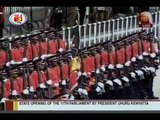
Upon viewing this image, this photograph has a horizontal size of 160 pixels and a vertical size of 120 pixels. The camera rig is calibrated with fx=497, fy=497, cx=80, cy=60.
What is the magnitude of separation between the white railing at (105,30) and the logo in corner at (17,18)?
13.2 inches

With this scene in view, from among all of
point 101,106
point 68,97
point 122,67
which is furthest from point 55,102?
point 122,67

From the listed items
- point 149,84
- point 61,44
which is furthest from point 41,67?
point 149,84

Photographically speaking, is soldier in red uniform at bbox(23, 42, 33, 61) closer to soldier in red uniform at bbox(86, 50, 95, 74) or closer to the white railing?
the white railing

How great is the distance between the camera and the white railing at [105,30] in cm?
392

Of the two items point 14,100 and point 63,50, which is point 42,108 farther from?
point 63,50

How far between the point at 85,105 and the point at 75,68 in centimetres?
30

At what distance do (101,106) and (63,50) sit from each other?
534 mm

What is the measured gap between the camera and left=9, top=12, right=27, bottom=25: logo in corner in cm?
382

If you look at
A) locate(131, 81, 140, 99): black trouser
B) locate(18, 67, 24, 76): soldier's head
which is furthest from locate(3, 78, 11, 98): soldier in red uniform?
locate(131, 81, 140, 99): black trouser

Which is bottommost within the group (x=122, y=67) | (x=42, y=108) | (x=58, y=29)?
(x=42, y=108)

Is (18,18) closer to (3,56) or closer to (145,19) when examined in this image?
(3,56)

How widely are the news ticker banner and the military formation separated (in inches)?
1.7

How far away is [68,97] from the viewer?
391cm

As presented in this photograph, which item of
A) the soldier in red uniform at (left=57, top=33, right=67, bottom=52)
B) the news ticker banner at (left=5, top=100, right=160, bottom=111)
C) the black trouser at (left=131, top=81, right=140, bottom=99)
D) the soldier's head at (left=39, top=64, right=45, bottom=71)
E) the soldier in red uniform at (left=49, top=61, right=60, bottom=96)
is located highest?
the soldier in red uniform at (left=57, top=33, right=67, bottom=52)
